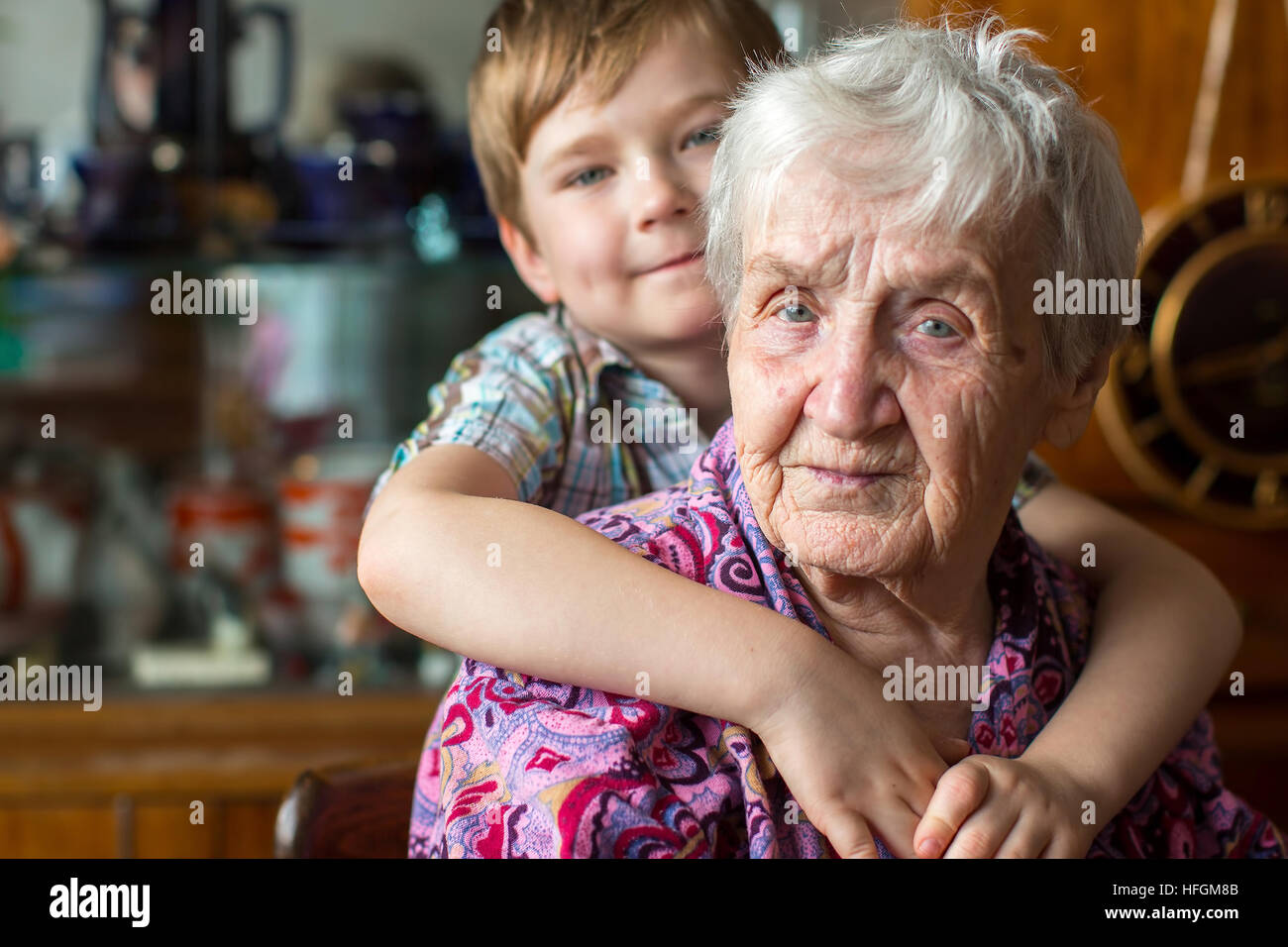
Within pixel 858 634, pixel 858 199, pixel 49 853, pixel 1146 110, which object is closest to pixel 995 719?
pixel 858 634

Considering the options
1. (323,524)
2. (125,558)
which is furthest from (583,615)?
(125,558)

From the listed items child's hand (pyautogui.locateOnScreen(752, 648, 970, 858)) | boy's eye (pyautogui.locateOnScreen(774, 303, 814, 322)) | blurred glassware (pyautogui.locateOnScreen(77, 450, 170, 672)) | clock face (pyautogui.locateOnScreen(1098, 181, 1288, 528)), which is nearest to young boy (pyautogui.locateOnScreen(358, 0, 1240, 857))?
child's hand (pyautogui.locateOnScreen(752, 648, 970, 858))

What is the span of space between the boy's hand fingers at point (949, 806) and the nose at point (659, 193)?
65 cm

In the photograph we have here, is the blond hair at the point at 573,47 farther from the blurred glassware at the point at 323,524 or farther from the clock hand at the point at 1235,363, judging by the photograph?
the clock hand at the point at 1235,363

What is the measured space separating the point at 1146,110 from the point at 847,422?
1.84 meters

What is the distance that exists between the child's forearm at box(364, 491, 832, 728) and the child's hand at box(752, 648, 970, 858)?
0.07 feet

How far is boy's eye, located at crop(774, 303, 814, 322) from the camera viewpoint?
0.94 metres

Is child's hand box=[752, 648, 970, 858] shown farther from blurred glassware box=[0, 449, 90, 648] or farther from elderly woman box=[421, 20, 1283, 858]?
blurred glassware box=[0, 449, 90, 648]

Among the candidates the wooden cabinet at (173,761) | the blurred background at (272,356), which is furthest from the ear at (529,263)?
the wooden cabinet at (173,761)

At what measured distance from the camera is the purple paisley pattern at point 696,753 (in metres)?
0.89
